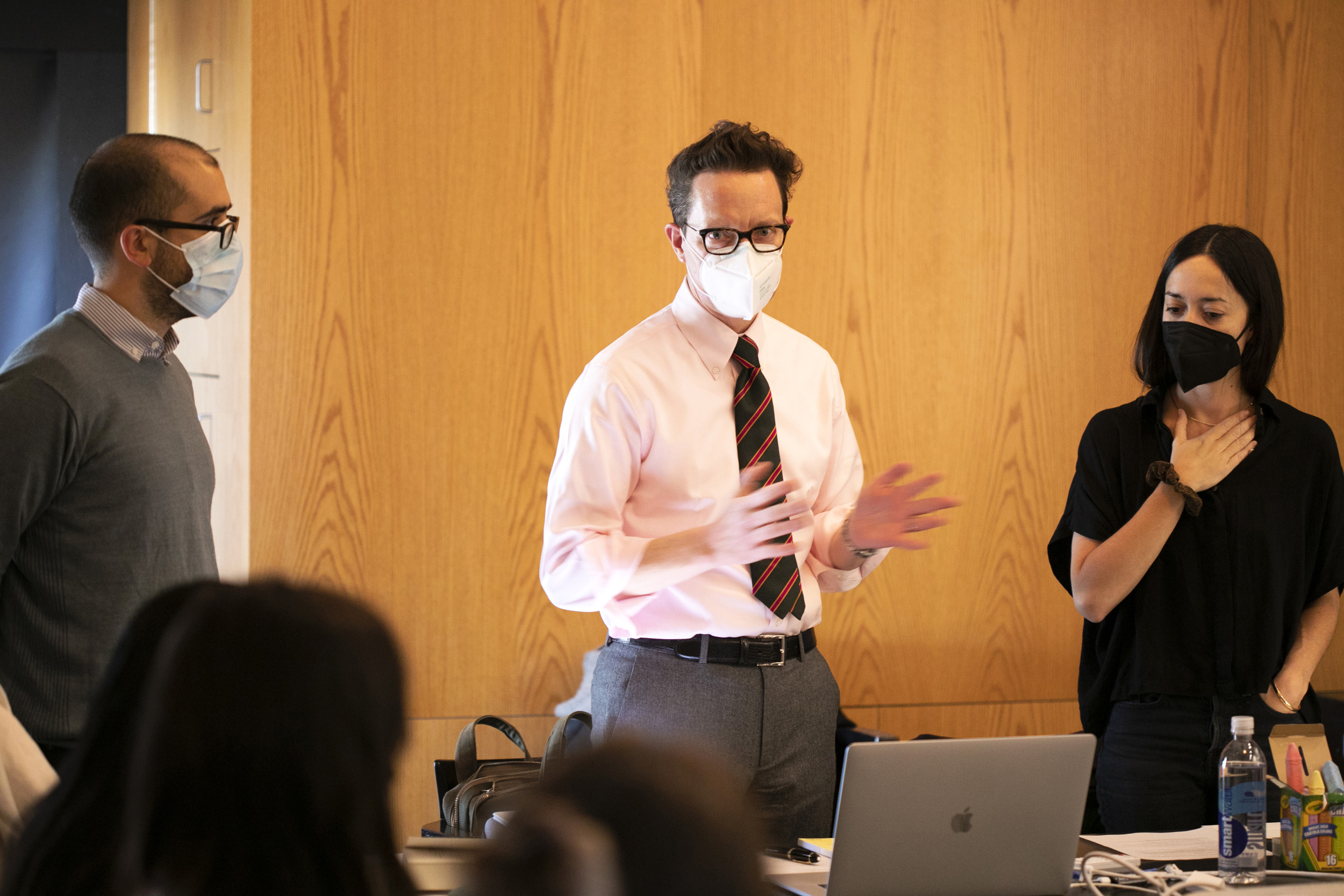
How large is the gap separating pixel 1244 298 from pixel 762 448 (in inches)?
41.4

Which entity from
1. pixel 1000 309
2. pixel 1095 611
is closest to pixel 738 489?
pixel 1095 611

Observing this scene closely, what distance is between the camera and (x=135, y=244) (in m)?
2.19

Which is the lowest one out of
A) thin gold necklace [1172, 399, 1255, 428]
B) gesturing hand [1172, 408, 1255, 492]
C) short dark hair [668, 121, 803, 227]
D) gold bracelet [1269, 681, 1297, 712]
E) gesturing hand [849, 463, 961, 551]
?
gold bracelet [1269, 681, 1297, 712]

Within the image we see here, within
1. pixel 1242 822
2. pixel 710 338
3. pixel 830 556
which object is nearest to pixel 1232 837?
pixel 1242 822

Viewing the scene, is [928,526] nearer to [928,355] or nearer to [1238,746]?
[1238,746]

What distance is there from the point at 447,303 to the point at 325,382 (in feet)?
1.36

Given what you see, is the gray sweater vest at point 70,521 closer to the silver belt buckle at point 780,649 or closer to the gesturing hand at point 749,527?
the gesturing hand at point 749,527

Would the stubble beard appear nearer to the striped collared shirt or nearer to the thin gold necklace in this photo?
the striped collared shirt

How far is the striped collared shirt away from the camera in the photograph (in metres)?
2.11

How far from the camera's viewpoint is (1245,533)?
7.62ft

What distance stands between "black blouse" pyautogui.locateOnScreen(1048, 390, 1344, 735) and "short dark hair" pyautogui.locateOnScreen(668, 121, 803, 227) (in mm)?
871

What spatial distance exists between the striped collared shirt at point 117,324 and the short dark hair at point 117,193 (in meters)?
0.09

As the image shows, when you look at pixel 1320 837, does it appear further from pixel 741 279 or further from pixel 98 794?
pixel 98 794

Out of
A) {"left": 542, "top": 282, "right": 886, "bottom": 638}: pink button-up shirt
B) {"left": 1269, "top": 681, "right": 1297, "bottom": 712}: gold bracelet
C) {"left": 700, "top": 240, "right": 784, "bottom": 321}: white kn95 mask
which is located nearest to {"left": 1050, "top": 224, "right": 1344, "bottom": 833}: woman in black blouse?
{"left": 1269, "top": 681, "right": 1297, "bottom": 712}: gold bracelet
